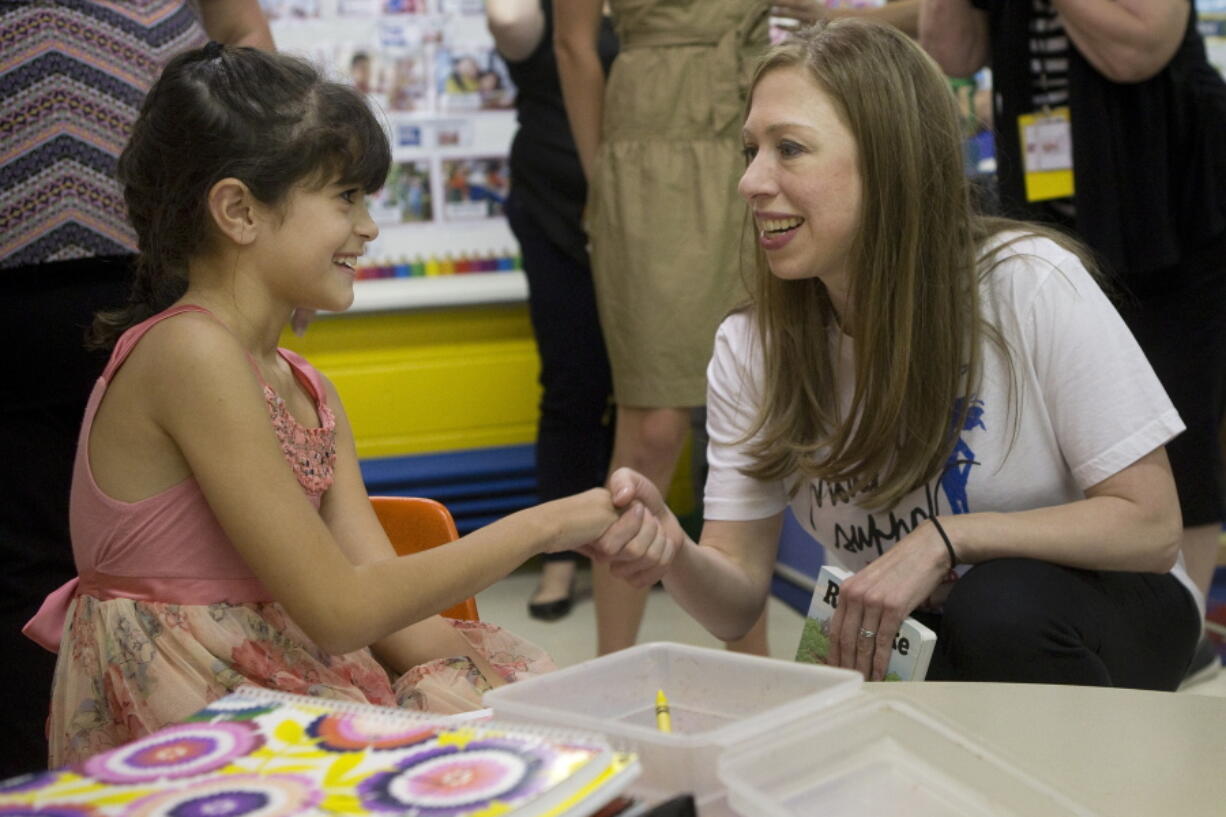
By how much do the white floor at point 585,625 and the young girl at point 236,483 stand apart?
1.56 meters

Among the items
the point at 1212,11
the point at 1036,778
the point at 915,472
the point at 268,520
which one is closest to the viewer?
the point at 1036,778

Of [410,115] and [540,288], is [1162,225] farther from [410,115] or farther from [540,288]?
[410,115]

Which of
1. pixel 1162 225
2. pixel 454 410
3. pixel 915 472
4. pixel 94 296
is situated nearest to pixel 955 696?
pixel 915 472

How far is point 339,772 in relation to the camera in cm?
77

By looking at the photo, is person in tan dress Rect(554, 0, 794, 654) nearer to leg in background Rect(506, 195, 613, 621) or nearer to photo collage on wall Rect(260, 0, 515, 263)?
leg in background Rect(506, 195, 613, 621)

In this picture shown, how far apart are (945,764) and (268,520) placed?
63cm

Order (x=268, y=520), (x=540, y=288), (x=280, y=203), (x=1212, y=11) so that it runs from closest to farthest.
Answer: (x=268, y=520) < (x=280, y=203) < (x=540, y=288) < (x=1212, y=11)

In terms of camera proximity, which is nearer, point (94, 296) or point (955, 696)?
point (955, 696)

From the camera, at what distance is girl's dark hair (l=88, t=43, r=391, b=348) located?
1.35 m

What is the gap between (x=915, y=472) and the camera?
61.4 inches

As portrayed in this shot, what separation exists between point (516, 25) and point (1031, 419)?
1681 mm

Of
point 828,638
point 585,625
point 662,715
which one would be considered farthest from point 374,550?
point 585,625

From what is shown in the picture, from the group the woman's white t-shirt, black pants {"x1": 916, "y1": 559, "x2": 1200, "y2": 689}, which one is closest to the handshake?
the woman's white t-shirt

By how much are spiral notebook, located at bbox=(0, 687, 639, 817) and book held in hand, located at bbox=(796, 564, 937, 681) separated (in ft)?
1.97
